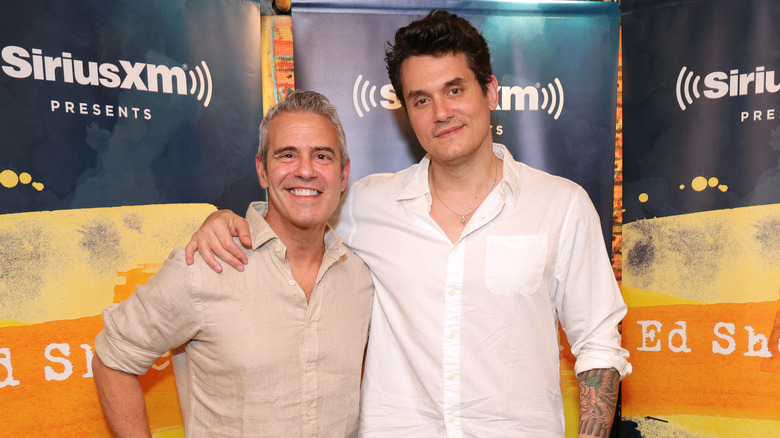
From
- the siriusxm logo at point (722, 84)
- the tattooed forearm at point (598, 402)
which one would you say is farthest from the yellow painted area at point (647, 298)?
the tattooed forearm at point (598, 402)

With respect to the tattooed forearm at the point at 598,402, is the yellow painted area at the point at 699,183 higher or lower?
higher

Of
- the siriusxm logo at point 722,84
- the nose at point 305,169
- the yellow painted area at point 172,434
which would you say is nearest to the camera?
the nose at point 305,169

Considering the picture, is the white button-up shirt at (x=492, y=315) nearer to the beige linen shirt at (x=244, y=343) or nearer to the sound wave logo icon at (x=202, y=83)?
the beige linen shirt at (x=244, y=343)

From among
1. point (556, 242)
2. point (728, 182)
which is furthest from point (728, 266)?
point (556, 242)

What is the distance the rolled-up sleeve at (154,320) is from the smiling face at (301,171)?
1.23 feet

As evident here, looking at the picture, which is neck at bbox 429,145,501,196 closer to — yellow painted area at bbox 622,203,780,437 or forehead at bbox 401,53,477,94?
forehead at bbox 401,53,477,94

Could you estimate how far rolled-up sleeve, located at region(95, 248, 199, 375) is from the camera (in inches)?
70.4

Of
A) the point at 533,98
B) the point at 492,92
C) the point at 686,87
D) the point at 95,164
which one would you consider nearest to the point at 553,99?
the point at 533,98

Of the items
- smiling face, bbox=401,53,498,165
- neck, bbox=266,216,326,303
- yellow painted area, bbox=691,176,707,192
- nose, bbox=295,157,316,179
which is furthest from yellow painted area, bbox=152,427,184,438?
yellow painted area, bbox=691,176,707,192

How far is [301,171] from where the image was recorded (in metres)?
1.93

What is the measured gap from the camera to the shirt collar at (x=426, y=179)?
2172 millimetres

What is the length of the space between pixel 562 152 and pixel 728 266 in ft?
3.24

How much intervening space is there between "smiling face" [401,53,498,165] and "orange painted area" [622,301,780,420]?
5.15 feet

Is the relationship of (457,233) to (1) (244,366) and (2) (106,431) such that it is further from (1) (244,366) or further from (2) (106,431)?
(2) (106,431)
